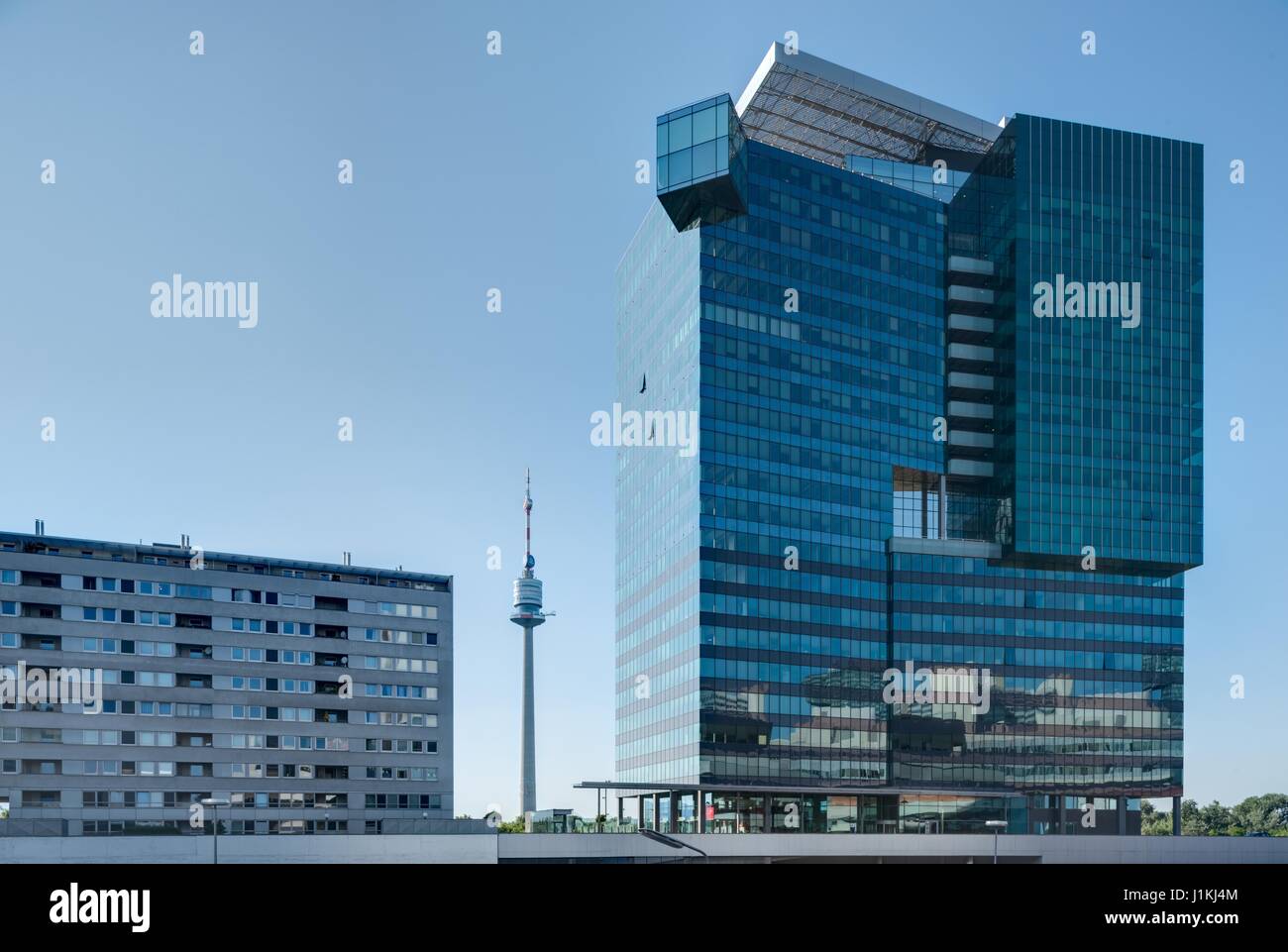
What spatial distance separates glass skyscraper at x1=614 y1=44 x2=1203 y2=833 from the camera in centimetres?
13262

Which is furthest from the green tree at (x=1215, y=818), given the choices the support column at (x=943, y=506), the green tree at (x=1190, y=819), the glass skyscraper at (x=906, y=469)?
the support column at (x=943, y=506)

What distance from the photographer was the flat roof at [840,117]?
139000mm

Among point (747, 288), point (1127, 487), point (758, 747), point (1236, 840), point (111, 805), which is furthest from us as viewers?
point (1127, 487)

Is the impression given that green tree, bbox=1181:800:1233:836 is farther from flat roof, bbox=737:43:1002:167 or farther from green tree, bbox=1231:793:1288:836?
flat roof, bbox=737:43:1002:167

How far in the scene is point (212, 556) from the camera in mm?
115812

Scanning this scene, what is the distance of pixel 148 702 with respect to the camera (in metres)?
112

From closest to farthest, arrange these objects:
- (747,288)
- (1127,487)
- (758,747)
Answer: (758,747) → (747,288) → (1127,487)

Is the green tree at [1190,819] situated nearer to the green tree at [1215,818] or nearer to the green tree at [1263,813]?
the green tree at [1215,818]

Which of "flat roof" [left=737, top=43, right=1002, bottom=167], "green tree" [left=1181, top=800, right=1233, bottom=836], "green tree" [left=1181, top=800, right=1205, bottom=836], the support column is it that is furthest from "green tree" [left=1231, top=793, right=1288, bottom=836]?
"flat roof" [left=737, top=43, right=1002, bottom=167]

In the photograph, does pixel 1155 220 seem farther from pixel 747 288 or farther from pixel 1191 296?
pixel 747 288

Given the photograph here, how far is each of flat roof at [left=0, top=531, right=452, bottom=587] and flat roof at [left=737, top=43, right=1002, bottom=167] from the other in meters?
64.4

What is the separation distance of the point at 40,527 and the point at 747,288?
243 ft

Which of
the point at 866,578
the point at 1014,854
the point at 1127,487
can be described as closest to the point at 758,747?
the point at 866,578

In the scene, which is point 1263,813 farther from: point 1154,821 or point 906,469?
point 906,469
